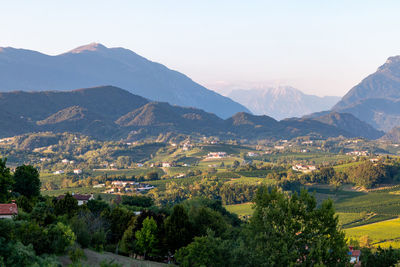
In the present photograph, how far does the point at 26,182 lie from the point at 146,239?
23.6 m

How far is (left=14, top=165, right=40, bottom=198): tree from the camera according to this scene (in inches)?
2288

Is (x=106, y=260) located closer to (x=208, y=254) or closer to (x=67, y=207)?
(x=208, y=254)

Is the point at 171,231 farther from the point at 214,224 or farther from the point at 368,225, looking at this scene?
the point at 368,225

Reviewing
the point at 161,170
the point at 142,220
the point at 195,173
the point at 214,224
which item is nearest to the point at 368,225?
the point at 214,224

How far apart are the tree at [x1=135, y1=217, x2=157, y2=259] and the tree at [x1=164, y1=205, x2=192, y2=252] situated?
1.54 metres

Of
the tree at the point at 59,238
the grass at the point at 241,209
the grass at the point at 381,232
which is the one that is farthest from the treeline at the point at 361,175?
the tree at the point at 59,238

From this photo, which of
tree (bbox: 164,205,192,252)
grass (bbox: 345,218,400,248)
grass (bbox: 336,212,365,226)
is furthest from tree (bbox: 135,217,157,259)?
grass (bbox: 336,212,365,226)

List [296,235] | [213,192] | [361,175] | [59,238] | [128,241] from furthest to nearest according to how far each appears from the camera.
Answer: [361,175], [213,192], [128,241], [296,235], [59,238]

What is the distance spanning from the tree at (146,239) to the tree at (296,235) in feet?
34.8

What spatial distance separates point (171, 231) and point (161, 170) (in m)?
142

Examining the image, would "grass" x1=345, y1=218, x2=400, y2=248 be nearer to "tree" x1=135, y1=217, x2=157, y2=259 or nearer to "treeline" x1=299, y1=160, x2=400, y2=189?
"treeline" x1=299, y1=160, x2=400, y2=189

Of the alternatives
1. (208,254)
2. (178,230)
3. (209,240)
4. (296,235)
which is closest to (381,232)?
(178,230)

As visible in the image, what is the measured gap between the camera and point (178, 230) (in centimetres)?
4475

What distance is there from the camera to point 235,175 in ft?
507
